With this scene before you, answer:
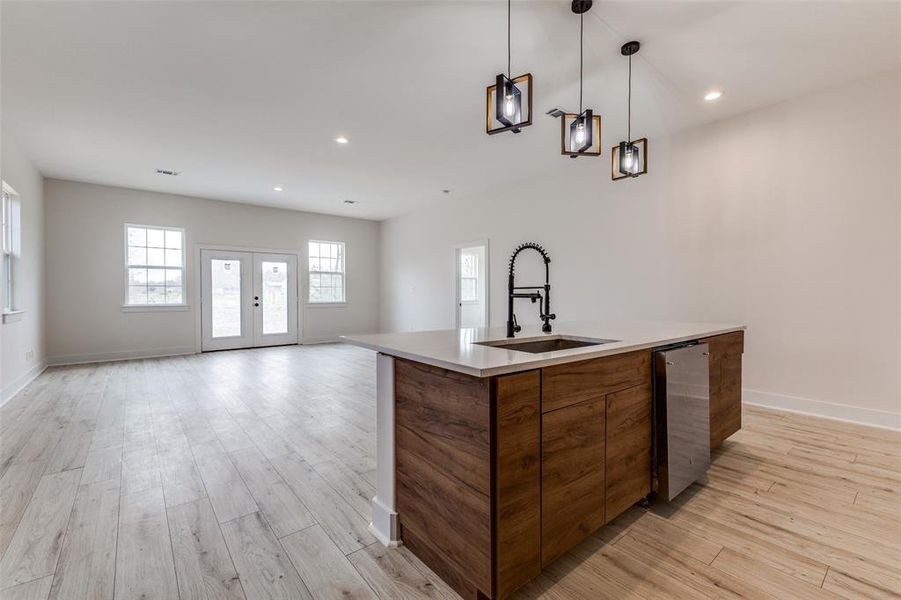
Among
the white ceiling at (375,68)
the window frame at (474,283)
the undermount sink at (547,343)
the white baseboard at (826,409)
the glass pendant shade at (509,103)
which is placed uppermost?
the white ceiling at (375,68)

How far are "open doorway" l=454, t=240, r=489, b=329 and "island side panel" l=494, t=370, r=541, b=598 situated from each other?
5399mm

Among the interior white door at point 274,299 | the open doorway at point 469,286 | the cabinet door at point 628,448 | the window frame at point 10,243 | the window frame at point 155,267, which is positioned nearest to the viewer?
the cabinet door at point 628,448

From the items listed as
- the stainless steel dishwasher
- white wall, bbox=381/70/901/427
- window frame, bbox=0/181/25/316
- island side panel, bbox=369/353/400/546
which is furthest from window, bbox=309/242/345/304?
the stainless steel dishwasher

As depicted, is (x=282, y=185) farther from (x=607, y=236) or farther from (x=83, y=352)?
(x=607, y=236)

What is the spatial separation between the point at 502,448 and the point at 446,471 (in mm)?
295

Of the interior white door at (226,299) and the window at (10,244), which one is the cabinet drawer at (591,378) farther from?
the interior white door at (226,299)

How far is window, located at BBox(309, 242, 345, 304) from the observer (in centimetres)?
830

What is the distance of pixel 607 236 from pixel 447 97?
8.77 ft

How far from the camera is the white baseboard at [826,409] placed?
121 inches

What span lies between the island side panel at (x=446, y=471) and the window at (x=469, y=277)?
18.6 feet

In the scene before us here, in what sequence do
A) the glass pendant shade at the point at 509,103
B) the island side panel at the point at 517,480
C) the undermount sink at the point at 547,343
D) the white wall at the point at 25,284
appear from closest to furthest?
the island side panel at the point at 517,480, the glass pendant shade at the point at 509,103, the undermount sink at the point at 547,343, the white wall at the point at 25,284

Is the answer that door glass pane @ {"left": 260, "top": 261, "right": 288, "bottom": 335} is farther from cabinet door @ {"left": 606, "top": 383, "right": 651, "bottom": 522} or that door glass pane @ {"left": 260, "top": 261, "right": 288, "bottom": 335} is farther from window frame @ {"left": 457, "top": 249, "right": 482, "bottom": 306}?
cabinet door @ {"left": 606, "top": 383, "right": 651, "bottom": 522}

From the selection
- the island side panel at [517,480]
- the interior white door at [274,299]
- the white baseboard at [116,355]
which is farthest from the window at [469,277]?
the island side panel at [517,480]

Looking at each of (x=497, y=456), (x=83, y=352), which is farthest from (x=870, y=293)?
(x=83, y=352)
